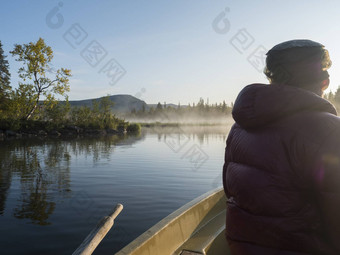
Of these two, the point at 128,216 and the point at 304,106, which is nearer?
the point at 304,106

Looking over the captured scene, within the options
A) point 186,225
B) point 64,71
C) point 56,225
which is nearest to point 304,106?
point 186,225

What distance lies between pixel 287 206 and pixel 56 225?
5552 mm

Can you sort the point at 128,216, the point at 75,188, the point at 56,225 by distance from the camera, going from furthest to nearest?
the point at 75,188
the point at 128,216
the point at 56,225

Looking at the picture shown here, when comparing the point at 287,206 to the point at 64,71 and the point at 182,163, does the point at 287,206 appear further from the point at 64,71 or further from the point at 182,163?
the point at 64,71

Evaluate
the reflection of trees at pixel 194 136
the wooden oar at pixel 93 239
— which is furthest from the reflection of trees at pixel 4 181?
the reflection of trees at pixel 194 136

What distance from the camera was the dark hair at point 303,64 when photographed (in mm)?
1457

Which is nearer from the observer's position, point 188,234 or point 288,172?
point 288,172

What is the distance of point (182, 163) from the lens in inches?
594

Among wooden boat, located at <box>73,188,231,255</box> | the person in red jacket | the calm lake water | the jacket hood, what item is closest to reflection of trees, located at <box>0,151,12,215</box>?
the calm lake water

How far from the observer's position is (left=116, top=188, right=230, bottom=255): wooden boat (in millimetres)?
2740

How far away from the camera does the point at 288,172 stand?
1.30 metres

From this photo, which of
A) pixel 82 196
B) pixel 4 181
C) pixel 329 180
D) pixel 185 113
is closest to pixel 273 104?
pixel 329 180

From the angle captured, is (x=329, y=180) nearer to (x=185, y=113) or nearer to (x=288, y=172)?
(x=288, y=172)

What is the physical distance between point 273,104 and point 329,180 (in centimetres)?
42
